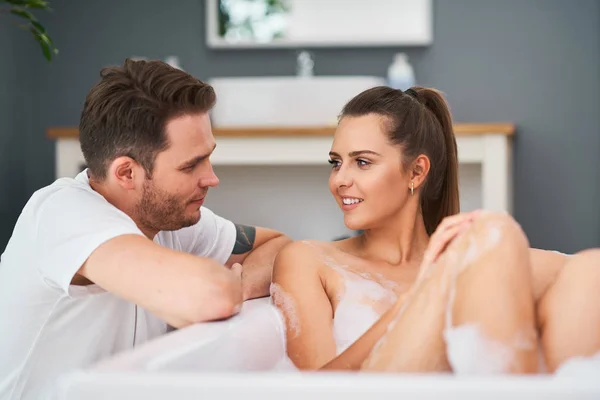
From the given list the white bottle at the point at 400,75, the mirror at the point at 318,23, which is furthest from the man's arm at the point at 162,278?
the mirror at the point at 318,23

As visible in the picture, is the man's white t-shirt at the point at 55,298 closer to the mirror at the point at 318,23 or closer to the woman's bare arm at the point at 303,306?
the woman's bare arm at the point at 303,306

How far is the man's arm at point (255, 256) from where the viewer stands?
2045mm

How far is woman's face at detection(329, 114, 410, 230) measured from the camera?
197 cm

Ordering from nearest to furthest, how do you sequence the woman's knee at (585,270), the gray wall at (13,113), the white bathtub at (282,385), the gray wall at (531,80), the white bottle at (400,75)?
1. the white bathtub at (282,385)
2. the woman's knee at (585,270)
3. the white bottle at (400,75)
4. the gray wall at (531,80)
5. the gray wall at (13,113)

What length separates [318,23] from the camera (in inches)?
173

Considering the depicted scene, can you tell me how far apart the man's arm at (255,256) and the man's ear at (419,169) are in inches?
16.9

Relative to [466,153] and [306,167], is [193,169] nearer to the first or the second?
[466,153]

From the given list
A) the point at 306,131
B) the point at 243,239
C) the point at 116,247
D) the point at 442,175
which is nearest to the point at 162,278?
the point at 116,247

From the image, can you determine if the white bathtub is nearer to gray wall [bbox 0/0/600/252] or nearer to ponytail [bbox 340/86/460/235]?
ponytail [bbox 340/86/460/235]

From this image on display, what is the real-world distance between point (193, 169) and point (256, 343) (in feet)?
1.44

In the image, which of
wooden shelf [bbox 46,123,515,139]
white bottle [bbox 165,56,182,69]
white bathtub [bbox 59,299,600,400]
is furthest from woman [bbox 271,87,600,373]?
white bottle [bbox 165,56,182,69]

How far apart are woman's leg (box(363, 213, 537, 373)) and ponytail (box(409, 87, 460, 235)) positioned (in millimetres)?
746

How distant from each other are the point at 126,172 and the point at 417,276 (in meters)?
0.69

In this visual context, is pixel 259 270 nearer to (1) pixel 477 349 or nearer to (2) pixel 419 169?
(2) pixel 419 169
